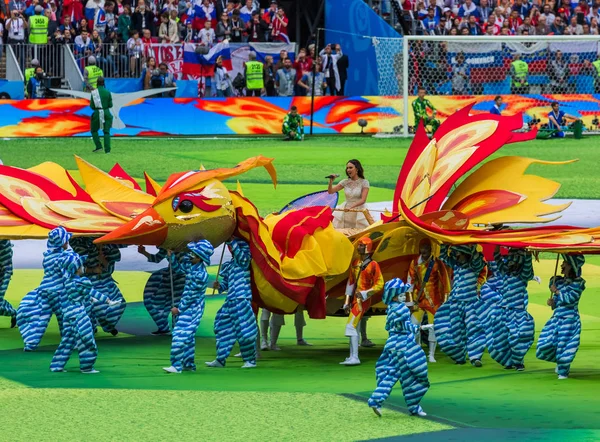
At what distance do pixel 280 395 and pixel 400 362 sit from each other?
155 cm

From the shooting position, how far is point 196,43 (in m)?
42.5

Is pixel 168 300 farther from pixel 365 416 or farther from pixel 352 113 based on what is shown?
pixel 352 113

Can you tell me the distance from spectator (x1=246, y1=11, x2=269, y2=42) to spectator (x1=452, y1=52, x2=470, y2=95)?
267 inches

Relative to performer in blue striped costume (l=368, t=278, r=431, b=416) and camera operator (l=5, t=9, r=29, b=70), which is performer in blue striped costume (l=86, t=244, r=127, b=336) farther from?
camera operator (l=5, t=9, r=29, b=70)

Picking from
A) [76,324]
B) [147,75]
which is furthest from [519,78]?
[76,324]

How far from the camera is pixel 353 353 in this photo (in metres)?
14.3

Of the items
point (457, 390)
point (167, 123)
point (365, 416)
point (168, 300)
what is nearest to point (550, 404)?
point (457, 390)

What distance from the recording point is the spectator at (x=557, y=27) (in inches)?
1861

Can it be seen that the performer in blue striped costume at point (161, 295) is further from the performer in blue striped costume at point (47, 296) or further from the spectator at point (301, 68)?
the spectator at point (301, 68)

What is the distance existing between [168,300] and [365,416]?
5152mm

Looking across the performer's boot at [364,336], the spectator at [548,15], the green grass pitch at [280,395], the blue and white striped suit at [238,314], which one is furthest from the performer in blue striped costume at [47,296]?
the spectator at [548,15]

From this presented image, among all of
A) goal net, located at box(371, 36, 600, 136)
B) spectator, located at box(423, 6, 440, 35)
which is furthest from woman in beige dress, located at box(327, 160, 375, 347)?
spectator, located at box(423, 6, 440, 35)

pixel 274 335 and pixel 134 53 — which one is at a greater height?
pixel 134 53

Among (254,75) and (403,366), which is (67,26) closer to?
(254,75)
